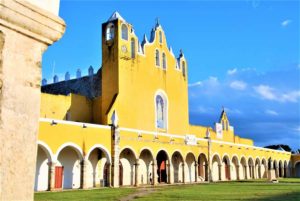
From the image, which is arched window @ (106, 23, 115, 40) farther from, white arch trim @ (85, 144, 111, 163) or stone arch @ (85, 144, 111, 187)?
white arch trim @ (85, 144, 111, 163)

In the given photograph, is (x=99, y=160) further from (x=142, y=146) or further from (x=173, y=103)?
(x=173, y=103)

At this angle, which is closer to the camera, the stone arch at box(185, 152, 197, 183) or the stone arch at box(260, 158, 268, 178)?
the stone arch at box(185, 152, 197, 183)

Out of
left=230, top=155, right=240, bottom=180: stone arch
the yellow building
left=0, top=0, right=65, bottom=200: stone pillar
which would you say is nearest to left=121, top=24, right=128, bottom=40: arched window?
the yellow building

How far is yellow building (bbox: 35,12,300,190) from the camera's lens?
22.2m

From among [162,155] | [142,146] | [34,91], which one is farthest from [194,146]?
[34,91]

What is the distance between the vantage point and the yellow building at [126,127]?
72.8 feet

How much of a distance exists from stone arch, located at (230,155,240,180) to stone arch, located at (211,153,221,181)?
2.09 m

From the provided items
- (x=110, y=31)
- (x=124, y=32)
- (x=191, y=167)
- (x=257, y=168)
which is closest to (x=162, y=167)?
(x=191, y=167)

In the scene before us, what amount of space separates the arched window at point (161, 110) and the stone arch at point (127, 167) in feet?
14.1

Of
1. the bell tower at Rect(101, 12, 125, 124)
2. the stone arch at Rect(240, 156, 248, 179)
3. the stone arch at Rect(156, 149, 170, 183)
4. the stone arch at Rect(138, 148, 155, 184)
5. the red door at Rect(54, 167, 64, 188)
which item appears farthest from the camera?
the stone arch at Rect(240, 156, 248, 179)

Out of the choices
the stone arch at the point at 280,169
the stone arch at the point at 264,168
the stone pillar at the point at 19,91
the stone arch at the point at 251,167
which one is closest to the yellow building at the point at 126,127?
the stone arch at the point at 251,167

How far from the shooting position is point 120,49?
1083 inches

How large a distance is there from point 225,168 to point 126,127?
1487 cm

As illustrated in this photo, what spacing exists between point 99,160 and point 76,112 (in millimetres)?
3507
